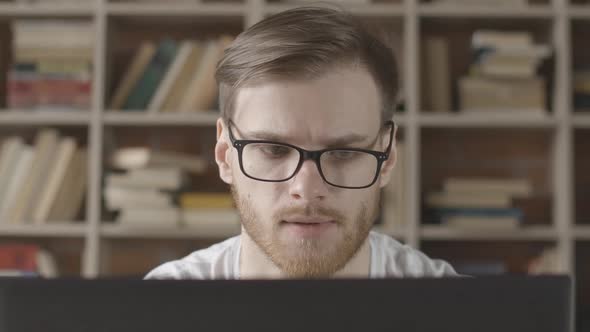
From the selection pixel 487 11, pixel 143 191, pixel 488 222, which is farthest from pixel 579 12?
pixel 143 191

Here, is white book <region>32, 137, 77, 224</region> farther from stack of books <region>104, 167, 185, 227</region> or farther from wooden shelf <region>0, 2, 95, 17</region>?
wooden shelf <region>0, 2, 95, 17</region>

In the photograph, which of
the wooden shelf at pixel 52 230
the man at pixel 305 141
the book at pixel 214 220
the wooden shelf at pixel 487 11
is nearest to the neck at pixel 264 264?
the man at pixel 305 141

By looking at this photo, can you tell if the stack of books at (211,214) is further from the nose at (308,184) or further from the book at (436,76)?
the nose at (308,184)

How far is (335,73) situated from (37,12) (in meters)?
1.68

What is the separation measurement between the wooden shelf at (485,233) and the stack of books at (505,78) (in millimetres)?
434

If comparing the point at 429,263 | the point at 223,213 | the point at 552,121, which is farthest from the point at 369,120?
the point at 552,121

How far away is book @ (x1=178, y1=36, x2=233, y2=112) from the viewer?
2.37m

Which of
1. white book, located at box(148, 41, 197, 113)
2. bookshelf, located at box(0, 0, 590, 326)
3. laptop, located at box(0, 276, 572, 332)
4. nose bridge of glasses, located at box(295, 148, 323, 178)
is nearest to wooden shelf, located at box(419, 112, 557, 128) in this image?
bookshelf, located at box(0, 0, 590, 326)

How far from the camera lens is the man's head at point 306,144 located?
3.54 feet

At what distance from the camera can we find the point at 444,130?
2.46 m

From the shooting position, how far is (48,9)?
93.3 inches

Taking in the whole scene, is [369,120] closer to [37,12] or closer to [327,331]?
[327,331]

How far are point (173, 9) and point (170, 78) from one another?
25cm

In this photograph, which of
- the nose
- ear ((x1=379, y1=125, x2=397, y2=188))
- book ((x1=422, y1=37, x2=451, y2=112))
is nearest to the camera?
the nose
